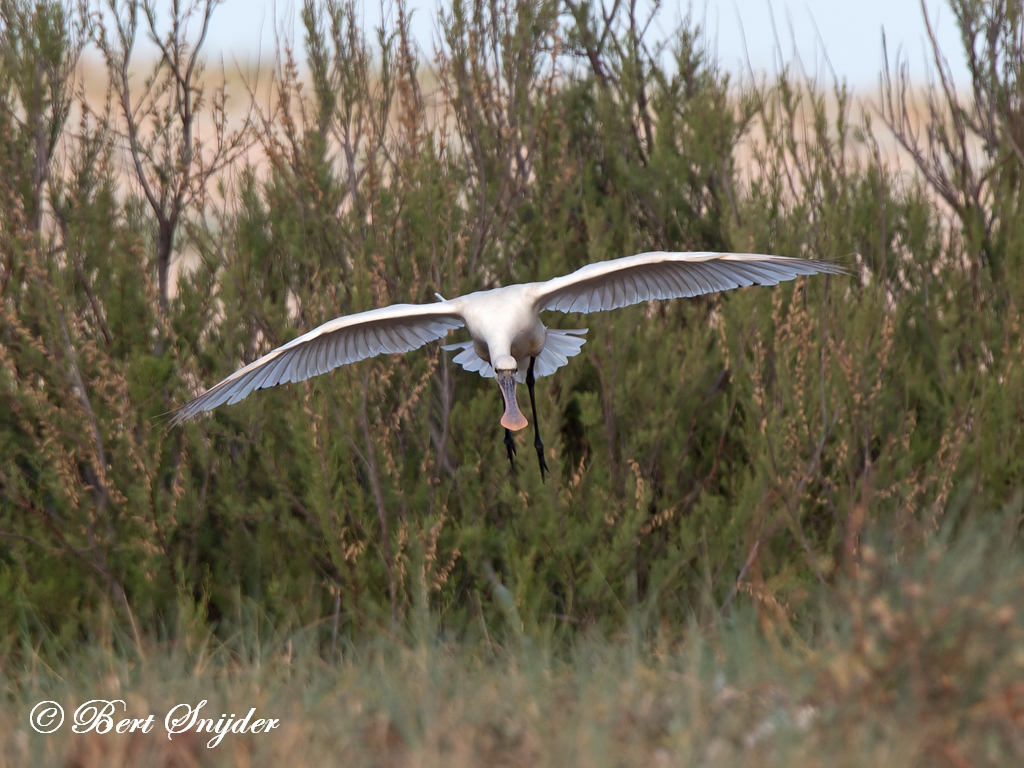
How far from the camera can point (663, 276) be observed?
5.04 metres

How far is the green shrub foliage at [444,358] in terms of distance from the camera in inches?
232

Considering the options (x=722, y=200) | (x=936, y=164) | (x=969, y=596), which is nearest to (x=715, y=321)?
(x=722, y=200)

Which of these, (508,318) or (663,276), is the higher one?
(663,276)

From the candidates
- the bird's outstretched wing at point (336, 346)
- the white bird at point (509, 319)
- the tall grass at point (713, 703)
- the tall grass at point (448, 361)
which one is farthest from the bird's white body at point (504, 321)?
the tall grass at point (713, 703)

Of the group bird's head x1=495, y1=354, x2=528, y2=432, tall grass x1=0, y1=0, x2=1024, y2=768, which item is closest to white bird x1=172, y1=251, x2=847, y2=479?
bird's head x1=495, y1=354, x2=528, y2=432

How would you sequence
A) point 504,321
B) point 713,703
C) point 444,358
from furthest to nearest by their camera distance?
point 444,358 < point 504,321 < point 713,703

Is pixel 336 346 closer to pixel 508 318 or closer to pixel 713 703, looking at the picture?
pixel 508 318

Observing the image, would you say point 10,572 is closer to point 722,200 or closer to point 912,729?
point 722,200

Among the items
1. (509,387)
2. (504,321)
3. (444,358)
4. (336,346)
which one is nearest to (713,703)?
(509,387)

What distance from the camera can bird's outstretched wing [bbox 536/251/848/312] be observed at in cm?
459

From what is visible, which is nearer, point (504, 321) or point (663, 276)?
point (504, 321)

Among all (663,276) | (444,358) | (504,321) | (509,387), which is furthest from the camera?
A: (444,358)

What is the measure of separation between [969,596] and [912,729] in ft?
1.16

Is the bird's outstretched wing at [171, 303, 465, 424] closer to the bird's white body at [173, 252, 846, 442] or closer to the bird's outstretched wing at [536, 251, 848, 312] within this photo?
the bird's white body at [173, 252, 846, 442]
